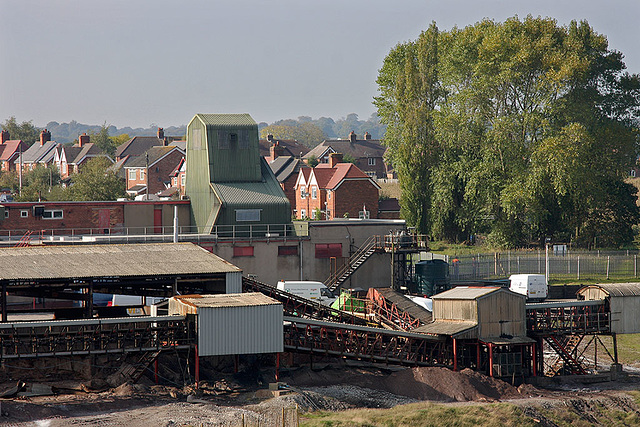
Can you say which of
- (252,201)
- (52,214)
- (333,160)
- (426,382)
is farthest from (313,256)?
(333,160)

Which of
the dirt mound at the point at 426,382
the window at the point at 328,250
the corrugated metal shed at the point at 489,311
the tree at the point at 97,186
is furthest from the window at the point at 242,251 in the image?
the tree at the point at 97,186

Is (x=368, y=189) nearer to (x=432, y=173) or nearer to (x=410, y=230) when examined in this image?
(x=432, y=173)

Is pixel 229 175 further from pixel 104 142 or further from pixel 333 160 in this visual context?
pixel 104 142

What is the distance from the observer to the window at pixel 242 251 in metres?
62.9

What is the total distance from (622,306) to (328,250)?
24437 millimetres

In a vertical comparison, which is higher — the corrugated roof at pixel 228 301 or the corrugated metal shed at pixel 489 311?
the corrugated roof at pixel 228 301

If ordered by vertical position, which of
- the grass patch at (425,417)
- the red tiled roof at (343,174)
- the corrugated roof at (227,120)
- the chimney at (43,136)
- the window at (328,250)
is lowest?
the grass patch at (425,417)

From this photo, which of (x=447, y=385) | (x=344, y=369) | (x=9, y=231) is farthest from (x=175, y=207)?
(x=447, y=385)

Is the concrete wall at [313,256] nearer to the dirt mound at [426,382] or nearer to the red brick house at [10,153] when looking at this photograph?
the dirt mound at [426,382]

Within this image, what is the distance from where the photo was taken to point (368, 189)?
347 ft

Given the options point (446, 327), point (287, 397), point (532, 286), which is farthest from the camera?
point (532, 286)

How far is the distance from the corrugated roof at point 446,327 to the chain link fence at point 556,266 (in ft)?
85.9

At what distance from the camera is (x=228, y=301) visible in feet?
129

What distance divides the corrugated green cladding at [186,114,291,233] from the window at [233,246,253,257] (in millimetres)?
2592
